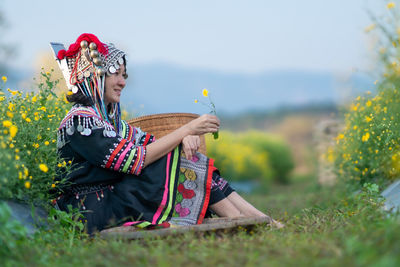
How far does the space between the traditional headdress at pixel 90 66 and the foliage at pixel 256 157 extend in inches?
320

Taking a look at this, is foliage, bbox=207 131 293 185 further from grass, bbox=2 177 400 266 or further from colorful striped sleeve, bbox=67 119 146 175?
grass, bbox=2 177 400 266

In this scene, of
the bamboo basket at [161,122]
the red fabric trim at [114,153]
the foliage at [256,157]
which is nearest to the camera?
the red fabric trim at [114,153]

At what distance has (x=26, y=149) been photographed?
2.98 metres

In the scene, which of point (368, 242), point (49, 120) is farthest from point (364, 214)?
point (49, 120)

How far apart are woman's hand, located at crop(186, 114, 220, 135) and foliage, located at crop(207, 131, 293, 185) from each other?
813 cm

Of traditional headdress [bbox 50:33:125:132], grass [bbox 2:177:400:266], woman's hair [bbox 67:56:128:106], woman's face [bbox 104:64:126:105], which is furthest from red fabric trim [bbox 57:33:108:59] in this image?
grass [bbox 2:177:400:266]

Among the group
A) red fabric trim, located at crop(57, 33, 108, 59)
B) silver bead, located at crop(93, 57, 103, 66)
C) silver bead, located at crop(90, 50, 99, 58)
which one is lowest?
silver bead, located at crop(93, 57, 103, 66)

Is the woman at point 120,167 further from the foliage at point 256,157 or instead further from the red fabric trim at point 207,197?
the foliage at point 256,157

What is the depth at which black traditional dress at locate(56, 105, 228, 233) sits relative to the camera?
2.99m

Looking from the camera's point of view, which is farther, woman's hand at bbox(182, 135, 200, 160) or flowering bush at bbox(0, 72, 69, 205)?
woman's hand at bbox(182, 135, 200, 160)

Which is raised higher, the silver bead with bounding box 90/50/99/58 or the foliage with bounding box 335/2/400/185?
the silver bead with bounding box 90/50/99/58

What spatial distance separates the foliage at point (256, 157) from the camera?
40.4 ft

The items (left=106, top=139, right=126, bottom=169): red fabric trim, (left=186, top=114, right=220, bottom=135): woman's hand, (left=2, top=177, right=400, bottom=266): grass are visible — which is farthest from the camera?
(left=186, top=114, right=220, bottom=135): woman's hand

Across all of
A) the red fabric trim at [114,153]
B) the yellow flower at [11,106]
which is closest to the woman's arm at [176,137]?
the red fabric trim at [114,153]
